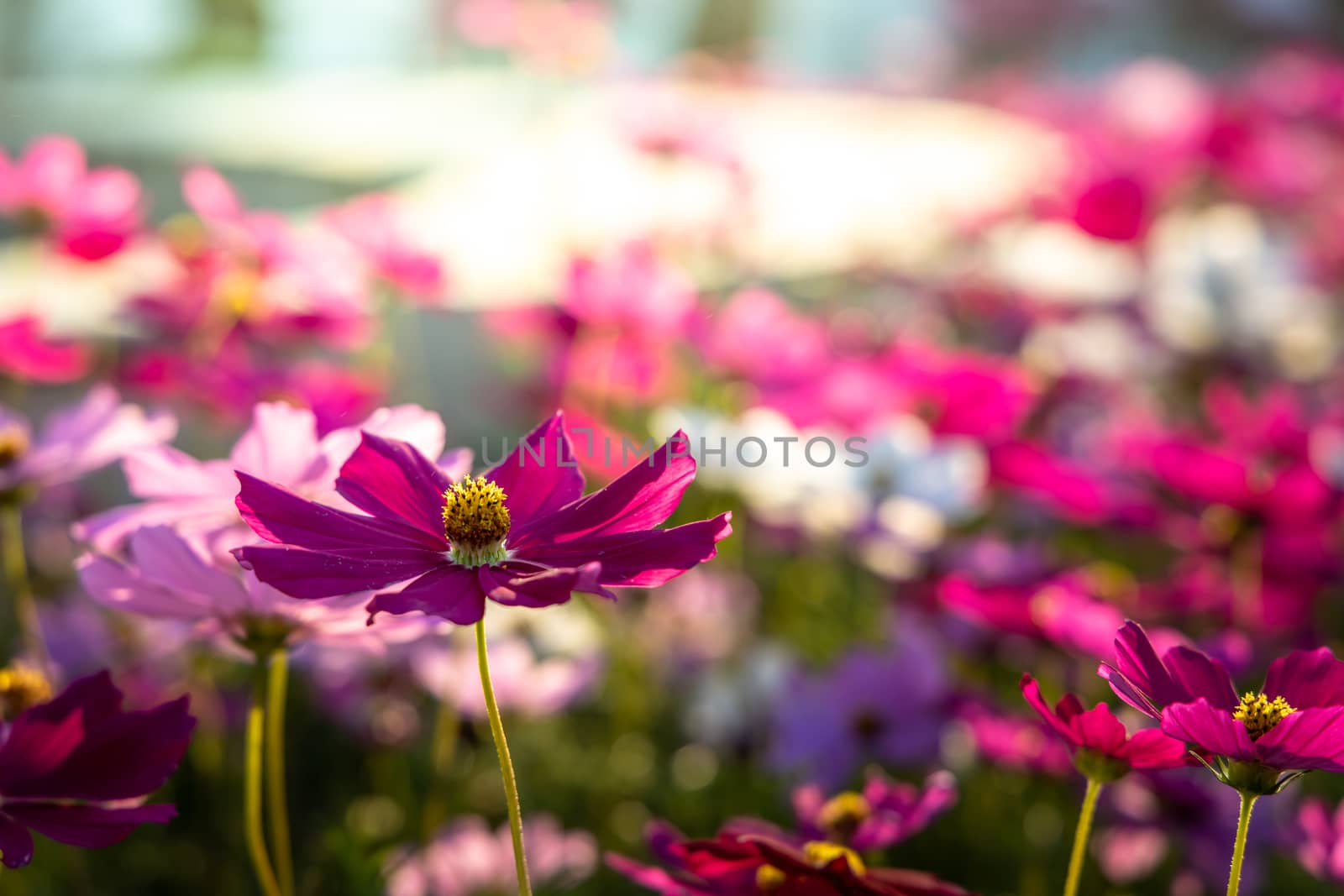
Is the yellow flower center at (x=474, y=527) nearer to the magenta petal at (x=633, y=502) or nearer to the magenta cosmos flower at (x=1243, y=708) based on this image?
the magenta petal at (x=633, y=502)

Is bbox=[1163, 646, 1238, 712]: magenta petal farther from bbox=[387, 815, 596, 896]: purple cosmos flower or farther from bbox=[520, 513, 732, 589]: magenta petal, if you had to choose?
bbox=[387, 815, 596, 896]: purple cosmos flower

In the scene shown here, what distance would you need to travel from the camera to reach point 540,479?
42cm

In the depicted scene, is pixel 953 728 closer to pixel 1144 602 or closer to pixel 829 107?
pixel 1144 602

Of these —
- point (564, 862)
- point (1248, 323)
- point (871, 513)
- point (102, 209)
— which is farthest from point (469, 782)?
point (1248, 323)

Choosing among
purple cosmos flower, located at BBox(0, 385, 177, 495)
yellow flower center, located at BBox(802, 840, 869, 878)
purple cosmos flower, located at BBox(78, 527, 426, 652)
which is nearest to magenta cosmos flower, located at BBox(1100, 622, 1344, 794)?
yellow flower center, located at BBox(802, 840, 869, 878)

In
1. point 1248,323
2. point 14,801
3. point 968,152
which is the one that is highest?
A: point 968,152

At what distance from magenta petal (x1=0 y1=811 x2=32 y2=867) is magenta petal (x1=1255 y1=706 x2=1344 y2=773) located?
12.5 inches

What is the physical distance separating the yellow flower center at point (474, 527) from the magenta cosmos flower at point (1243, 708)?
17 centimetres

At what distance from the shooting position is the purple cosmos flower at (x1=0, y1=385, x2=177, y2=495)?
51 centimetres

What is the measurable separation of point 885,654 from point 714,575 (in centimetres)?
33

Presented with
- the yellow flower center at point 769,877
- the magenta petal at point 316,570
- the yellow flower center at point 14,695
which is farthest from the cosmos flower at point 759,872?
the yellow flower center at point 14,695

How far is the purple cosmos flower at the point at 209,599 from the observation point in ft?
1.32


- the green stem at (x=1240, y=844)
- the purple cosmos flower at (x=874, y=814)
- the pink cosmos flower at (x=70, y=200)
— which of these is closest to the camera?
the green stem at (x=1240, y=844)

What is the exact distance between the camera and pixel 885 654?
0.86 m
